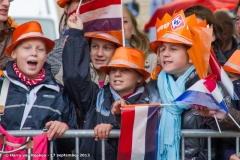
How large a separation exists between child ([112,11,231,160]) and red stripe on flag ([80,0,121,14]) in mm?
816

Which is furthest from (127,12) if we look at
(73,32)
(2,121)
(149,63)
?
(2,121)

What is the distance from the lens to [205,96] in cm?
612

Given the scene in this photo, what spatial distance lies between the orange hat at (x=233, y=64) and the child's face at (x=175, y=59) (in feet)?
1.67

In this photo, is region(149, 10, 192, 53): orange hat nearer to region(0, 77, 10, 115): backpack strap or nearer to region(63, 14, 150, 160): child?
region(63, 14, 150, 160): child

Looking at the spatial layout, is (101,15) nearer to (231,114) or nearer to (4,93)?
(4,93)

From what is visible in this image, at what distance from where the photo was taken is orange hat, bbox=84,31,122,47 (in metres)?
7.36

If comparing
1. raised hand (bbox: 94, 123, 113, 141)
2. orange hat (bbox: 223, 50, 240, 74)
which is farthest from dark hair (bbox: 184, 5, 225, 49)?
raised hand (bbox: 94, 123, 113, 141)

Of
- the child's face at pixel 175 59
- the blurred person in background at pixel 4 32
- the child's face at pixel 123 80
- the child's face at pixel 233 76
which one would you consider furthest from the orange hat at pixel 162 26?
the blurred person in background at pixel 4 32

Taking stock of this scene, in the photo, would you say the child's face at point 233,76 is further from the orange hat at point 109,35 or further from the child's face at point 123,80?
the orange hat at point 109,35

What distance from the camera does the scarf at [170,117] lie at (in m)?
6.21

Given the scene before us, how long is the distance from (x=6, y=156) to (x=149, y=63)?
7.66 ft

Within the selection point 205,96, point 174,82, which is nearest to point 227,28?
point 174,82

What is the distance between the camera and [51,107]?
6641mm

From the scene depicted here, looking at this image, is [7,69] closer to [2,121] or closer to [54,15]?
[2,121]
